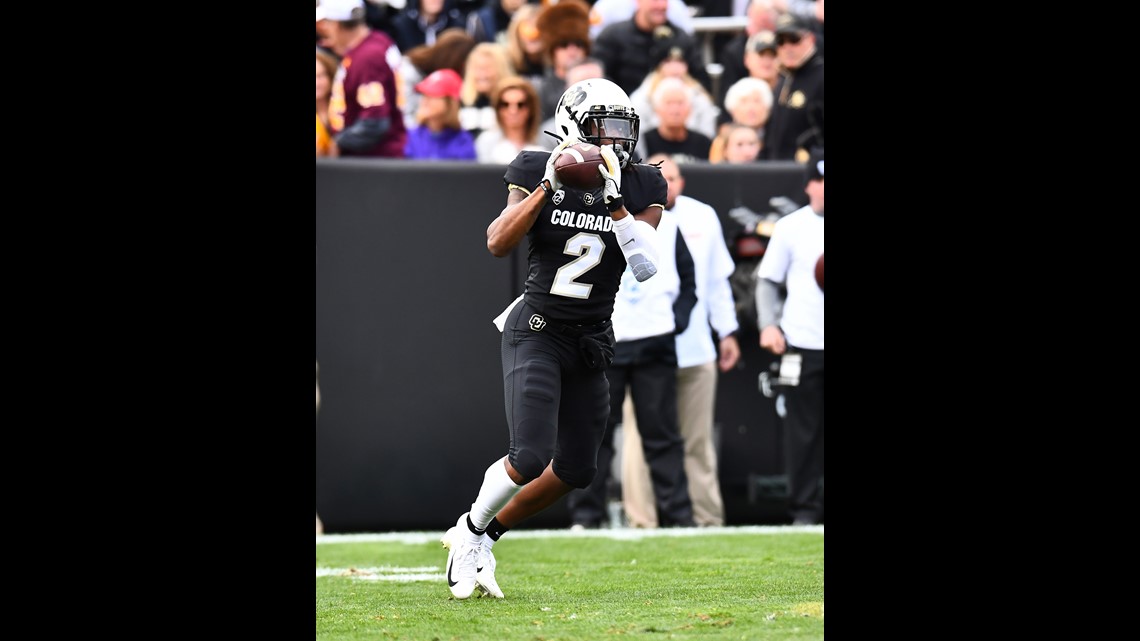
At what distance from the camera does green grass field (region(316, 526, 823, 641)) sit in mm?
4945

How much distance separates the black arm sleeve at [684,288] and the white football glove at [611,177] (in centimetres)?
324

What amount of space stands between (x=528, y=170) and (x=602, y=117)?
0.36m

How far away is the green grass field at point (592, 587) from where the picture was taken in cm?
495

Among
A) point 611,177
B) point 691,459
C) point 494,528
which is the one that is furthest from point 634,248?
point 691,459

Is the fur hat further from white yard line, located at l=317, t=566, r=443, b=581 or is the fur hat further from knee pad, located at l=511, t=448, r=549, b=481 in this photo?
knee pad, located at l=511, t=448, r=549, b=481

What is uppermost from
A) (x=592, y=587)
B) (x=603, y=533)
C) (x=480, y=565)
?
(x=480, y=565)

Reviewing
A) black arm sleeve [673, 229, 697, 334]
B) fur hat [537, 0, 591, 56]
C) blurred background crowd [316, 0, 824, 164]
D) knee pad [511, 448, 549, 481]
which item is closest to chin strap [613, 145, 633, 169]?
knee pad [511, 448, 549, 481]

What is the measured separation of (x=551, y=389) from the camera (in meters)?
5.53

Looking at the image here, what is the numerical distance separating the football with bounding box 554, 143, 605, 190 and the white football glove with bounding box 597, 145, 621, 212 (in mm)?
23

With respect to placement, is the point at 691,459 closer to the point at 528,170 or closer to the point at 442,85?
the point at 442,85

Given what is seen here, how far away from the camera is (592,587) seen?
19.8 ft

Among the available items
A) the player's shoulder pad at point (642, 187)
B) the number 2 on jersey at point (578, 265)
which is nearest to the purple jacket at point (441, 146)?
the player's shoulder pad at point (642, 187)
